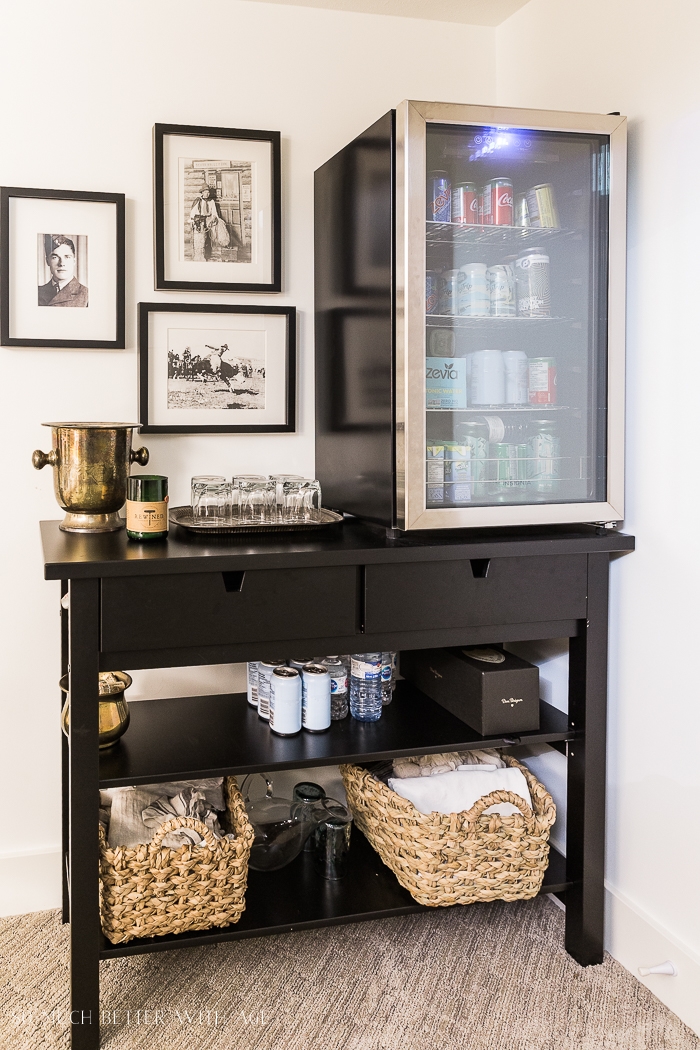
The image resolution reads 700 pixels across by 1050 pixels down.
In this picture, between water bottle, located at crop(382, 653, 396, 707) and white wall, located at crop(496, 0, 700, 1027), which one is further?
water bottle, located at crop(382, 653, 396, 707)

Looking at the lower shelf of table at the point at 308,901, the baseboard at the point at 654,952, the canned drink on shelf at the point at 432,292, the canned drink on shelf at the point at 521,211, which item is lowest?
the baseboard at the point at 654,952

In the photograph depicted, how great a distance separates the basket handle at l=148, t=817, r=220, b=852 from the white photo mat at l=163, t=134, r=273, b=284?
1368 mm

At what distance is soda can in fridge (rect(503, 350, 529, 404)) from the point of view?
2.06m

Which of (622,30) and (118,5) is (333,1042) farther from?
(118,5)

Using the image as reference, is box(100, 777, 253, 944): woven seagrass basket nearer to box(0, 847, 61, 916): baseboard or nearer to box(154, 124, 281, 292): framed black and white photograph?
box(0, 847, 61, 916): baseboard

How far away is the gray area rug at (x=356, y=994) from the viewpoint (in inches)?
73.4

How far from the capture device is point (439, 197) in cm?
196

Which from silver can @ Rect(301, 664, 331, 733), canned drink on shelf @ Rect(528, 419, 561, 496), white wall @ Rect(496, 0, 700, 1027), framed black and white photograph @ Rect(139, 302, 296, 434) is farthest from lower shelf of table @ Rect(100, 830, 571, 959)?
framed black and white photograph @ Rect(139, 302, 296, 434)

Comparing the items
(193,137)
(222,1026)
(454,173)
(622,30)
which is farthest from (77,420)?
(622,30)

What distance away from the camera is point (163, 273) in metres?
2.33

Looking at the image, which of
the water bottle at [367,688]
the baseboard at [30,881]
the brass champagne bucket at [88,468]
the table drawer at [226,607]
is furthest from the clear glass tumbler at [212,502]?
the baseboard at [30,881]

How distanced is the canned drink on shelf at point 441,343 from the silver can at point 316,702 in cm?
80

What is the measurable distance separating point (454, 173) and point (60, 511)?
50.9 inches

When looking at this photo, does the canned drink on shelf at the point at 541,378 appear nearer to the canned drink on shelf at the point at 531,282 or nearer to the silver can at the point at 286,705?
the canned drink on shelf at the point at 531,282
